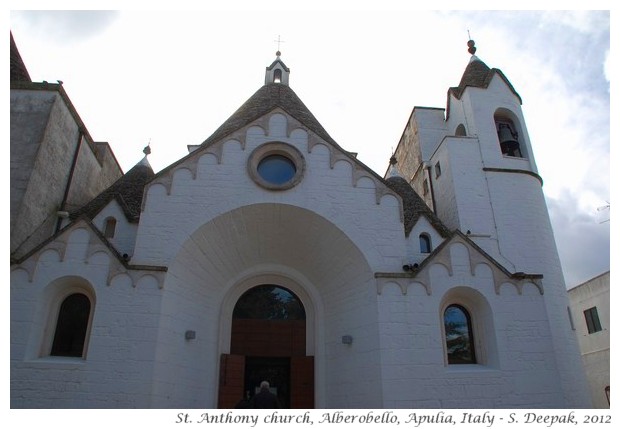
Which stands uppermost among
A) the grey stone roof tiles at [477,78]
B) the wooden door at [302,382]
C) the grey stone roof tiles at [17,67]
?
the grey stone roof tiles at [477,78]

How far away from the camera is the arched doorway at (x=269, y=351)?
38.9ft

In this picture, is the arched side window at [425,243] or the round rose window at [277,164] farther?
the arched side window at [425,243]

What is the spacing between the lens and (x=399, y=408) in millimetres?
9812

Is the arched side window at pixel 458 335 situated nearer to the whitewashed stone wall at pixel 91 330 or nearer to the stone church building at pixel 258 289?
the stone church building at pixel 258 289

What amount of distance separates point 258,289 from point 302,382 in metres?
3.14

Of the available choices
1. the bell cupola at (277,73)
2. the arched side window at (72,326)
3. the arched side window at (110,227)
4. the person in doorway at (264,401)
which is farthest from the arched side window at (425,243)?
the bell cupola at (277,73)

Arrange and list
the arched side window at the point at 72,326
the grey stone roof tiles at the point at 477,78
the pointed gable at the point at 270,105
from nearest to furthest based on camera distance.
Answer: the arched side window at the point at 72,326, the pointed gable at the point at 270,105, the grey stone roof tiles at the point at 477,78

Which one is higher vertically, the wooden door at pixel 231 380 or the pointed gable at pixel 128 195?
the pointed gable at pixel 128 195

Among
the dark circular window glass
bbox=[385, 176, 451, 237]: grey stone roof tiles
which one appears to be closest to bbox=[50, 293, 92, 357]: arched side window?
the dark circular window glass

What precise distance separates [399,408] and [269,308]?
5.03 m

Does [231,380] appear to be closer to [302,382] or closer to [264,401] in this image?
[302,382]

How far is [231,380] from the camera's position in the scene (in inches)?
463

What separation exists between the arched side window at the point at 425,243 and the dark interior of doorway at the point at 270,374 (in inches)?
221
